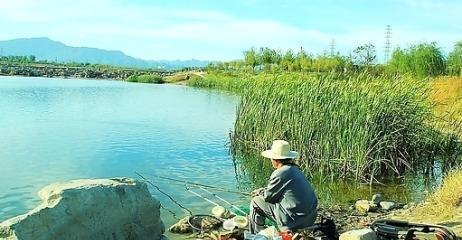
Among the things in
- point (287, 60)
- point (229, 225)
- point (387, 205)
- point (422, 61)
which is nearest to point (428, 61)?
point (422, 61)

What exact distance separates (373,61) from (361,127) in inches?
1391

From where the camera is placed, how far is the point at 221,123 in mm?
26641

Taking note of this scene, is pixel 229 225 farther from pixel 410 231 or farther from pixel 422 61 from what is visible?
pixel 422 61

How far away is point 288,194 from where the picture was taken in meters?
7.07

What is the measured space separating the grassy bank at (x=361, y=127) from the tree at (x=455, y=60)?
26.1m

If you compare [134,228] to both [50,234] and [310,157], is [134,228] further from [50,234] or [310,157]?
[310,157]

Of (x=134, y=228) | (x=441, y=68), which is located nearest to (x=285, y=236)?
(x=134, y=228)

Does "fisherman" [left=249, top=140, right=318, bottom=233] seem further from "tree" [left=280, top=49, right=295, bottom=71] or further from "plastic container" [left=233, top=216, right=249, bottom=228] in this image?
"tree" [left=280, top=49, right=295, bottom=71]

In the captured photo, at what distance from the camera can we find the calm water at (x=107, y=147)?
13.2m

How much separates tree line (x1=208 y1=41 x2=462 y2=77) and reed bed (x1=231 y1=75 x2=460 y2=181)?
42.1 ft

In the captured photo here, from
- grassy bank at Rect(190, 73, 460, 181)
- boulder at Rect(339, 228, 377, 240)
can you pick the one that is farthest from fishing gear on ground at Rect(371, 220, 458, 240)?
grassy bank at Rect(190, 73, 460, 181)

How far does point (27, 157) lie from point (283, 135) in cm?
715

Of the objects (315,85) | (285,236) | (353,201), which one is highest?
(315,85)

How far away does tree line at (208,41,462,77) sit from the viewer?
39.3m
